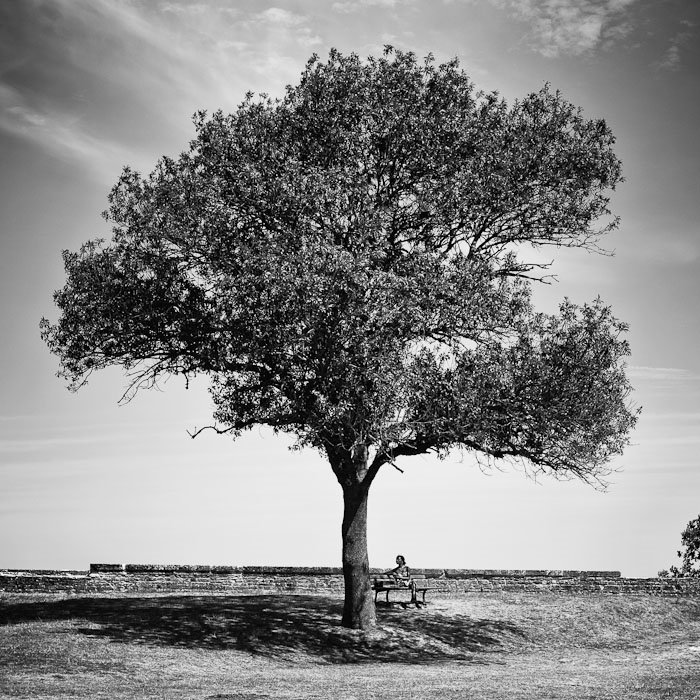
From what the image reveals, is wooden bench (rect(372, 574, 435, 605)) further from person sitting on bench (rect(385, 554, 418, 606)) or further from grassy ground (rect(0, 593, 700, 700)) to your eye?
grassy ground (rect(0, 593, 700, 700))

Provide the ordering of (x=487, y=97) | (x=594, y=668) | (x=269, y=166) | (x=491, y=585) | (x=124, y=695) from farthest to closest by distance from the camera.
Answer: (x=491, y=585) < (x=487, y=97) < (x=269, y=166) < (x=594, y=668) < (x=124, y=695)

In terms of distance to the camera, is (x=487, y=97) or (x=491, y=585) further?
(x=491, y=585)

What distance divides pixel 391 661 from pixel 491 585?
9.86 m

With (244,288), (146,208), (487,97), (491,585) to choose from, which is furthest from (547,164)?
(491,585)

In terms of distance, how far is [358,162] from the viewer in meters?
22.3

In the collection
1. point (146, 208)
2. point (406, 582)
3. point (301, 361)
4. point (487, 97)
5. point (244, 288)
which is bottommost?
point (406, 582)

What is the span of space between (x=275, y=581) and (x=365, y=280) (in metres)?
13.7

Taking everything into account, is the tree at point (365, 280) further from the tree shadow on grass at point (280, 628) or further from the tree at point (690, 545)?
the tree at point (690, 545)

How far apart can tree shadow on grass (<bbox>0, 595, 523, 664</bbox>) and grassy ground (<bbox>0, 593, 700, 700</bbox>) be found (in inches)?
1.9

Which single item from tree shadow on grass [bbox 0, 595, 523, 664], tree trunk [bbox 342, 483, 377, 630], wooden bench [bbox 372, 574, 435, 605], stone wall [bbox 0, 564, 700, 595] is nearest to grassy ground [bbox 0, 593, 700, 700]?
tree shadow on grass [bbox 0, 595, 523, 664]

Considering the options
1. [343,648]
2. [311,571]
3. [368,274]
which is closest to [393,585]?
[311,571]

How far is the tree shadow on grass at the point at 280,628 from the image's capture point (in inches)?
814

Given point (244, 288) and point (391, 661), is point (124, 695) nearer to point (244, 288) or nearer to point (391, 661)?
point (391, 661)

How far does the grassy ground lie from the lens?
52.3 ft
